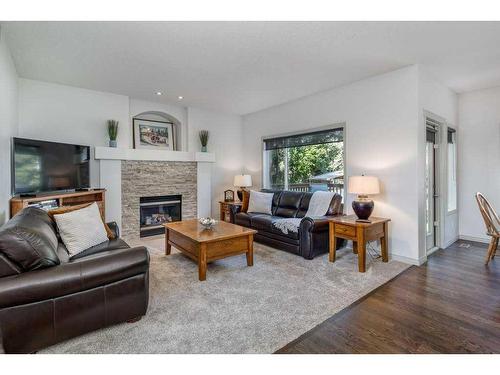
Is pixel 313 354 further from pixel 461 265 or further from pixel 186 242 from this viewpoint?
pixel 461 265

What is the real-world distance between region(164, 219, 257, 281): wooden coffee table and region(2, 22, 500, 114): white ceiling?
2.11 m

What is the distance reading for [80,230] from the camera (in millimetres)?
2414

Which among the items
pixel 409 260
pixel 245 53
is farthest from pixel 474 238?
pixel 245 53

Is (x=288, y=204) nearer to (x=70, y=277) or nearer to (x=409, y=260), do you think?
(x=409, y=260)

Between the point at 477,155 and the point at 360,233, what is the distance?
118 inches

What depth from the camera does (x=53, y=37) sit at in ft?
8.80

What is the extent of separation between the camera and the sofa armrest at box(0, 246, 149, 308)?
1535 millimetres

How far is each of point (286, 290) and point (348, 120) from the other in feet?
9.19

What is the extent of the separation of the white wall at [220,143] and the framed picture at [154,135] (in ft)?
1.44

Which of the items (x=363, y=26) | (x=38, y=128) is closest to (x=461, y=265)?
(x=363, y=26)

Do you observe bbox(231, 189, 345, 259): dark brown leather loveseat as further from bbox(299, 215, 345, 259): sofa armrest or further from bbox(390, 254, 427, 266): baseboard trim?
bbox(390, 254, 427, 266): baseboard trim

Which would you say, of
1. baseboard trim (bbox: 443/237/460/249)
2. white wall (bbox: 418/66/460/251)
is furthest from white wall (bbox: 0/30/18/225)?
baseboard trim (bbox: 443/237/460/249)

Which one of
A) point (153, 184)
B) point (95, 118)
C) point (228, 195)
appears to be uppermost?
point (95, 118)

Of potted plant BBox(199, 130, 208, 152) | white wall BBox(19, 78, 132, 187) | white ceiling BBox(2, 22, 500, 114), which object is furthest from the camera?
potted plant BBox(199, 130, 208, 152)
